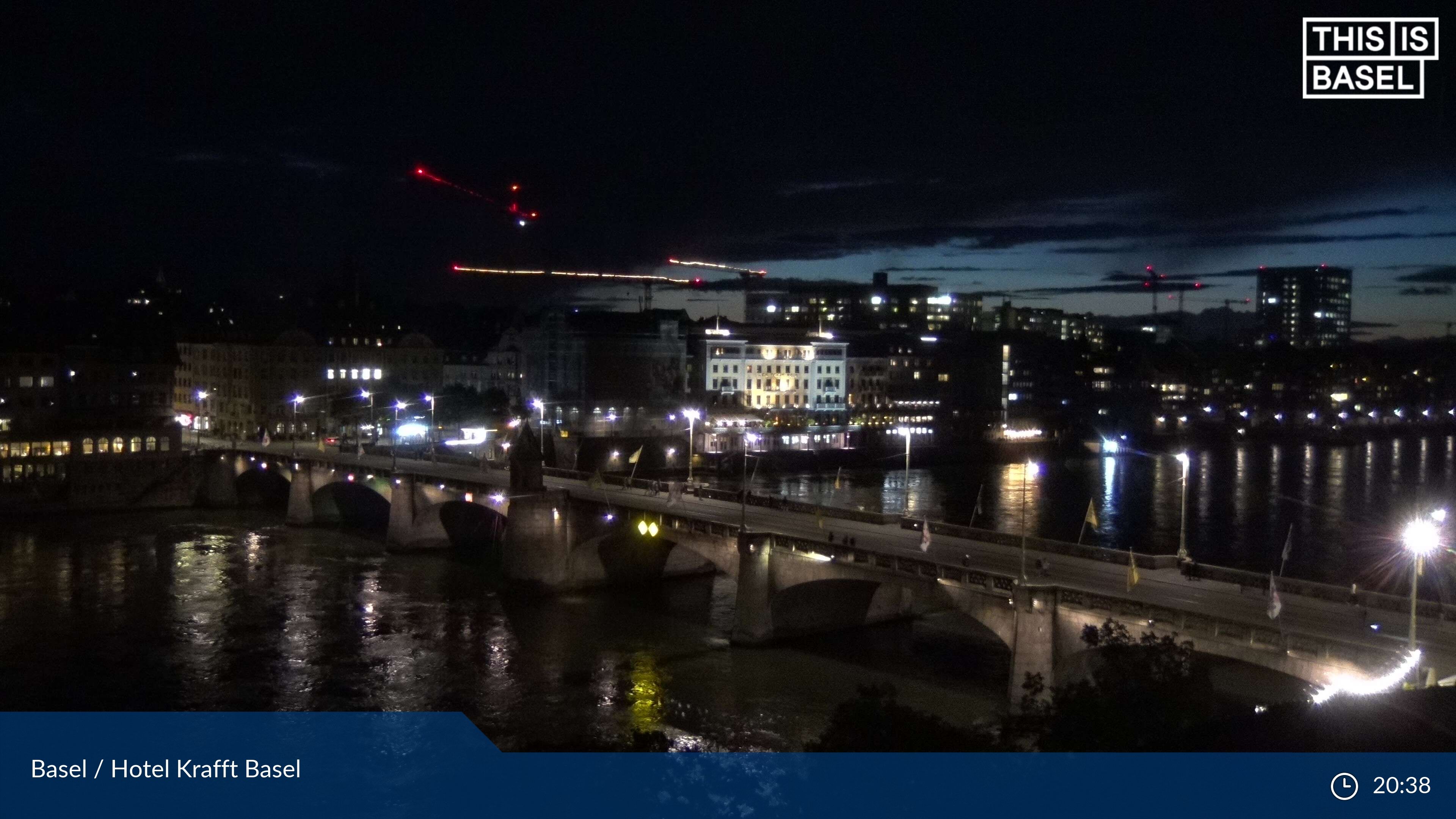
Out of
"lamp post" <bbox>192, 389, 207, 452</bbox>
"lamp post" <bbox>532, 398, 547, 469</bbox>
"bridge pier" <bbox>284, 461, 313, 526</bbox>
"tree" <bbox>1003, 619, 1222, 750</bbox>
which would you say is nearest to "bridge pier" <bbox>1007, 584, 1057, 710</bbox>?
"tree" <bbox>1003, 619, 1222, 750</bbox>

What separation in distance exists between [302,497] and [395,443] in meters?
18.0

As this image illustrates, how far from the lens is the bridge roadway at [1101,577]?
91.2ft

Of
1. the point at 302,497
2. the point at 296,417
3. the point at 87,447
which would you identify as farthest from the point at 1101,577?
the point at 296,417

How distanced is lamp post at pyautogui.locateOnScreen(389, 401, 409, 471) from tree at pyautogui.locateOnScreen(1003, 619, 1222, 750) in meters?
50.3

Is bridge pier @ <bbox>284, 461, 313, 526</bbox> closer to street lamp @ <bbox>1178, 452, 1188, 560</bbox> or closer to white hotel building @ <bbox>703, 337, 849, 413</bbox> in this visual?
street lamp @ <bbox>1178, 452, 1188, 560</bbox>

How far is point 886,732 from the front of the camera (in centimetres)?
1948

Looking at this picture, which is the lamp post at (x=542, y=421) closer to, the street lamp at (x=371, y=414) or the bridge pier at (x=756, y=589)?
the street lamp at (x=371, y=414)

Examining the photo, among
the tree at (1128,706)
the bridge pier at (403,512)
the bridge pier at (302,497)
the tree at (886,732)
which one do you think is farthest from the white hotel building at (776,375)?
the tree at (886,732)

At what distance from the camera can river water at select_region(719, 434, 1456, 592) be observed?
6362 cm

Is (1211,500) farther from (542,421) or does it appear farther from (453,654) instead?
(453,654)

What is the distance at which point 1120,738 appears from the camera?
1927 centimetres

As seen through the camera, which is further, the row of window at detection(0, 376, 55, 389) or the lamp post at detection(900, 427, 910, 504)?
the row of window at detection(0, 376, 55, 389)

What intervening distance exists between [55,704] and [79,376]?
64141 millimetres

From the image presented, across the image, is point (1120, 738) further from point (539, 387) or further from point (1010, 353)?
point (1010, 353)
